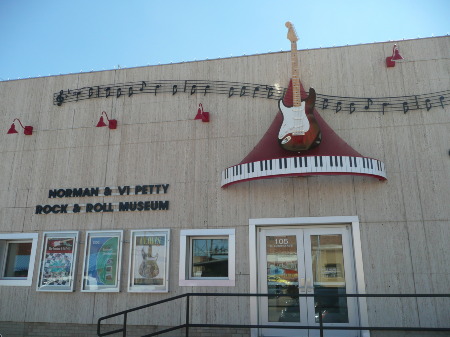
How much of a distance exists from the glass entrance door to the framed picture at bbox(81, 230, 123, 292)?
3126 mm

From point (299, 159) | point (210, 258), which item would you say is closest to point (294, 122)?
point (299, 159)

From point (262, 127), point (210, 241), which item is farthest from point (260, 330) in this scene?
point (262, 127)

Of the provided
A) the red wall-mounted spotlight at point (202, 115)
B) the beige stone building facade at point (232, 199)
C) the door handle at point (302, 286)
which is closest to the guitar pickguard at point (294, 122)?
the beige stone building facade at point (232, 199)

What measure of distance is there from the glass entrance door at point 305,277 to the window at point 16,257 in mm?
5325

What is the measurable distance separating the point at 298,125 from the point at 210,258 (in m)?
3.31

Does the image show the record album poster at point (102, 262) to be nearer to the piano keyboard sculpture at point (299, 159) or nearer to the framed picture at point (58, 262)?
the framed picture at point (58, 262)

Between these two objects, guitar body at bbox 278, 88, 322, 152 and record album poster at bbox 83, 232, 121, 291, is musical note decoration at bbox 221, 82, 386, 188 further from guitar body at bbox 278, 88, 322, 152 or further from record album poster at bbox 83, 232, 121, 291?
record album poster at bbox 83, 232, 121, 291

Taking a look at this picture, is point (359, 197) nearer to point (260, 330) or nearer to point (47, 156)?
point (260, 330)

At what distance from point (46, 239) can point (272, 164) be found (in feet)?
18.1

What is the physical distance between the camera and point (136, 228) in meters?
8.75

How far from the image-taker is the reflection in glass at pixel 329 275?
7590 mm

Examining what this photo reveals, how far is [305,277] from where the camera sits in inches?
307

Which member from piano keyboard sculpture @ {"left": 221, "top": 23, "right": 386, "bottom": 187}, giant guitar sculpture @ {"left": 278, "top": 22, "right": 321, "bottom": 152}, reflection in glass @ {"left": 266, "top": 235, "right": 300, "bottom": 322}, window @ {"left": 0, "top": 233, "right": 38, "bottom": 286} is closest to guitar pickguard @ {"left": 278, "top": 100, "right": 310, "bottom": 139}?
giant guitar sculpture @ {"left": 278, "top": 22, "right": 321, "bottom": 152}

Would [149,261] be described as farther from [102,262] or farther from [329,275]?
[329,275]
